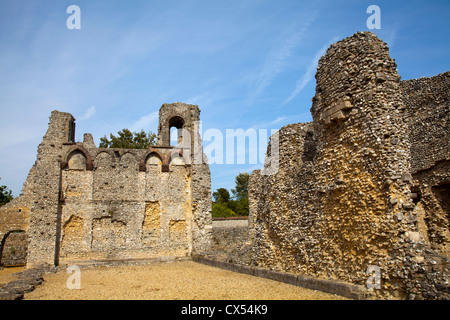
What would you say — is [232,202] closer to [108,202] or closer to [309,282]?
[108,202]

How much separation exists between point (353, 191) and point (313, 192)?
4.76 feet

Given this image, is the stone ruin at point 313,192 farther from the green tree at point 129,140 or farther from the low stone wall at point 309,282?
the green tree at point 129,140

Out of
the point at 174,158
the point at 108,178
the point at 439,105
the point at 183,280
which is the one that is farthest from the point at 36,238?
the point at 439,105

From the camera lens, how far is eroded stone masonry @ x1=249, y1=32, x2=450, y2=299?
608 cm

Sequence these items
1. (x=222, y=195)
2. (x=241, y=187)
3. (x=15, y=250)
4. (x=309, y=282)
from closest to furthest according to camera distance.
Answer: (x=309, y=282) < (x=15, y=250) < (x=222, y=195) < (x=241, y=187)

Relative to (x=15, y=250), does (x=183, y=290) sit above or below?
above

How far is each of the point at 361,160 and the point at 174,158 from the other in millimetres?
12478

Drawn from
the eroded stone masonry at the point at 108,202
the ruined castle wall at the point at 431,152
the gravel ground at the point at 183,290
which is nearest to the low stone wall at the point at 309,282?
the gravel ground at the point at 183,290

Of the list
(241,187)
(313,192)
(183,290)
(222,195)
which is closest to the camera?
(183,290)

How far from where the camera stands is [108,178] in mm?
17016

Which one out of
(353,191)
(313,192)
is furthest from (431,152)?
(353,191)

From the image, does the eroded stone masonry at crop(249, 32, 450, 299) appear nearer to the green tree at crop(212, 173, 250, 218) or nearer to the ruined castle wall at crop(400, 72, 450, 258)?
the ruined castle wall at crop(400, 72, 450, 258)

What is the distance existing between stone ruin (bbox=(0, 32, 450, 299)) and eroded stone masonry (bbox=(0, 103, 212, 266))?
48mm

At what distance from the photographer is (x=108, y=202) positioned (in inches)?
658
